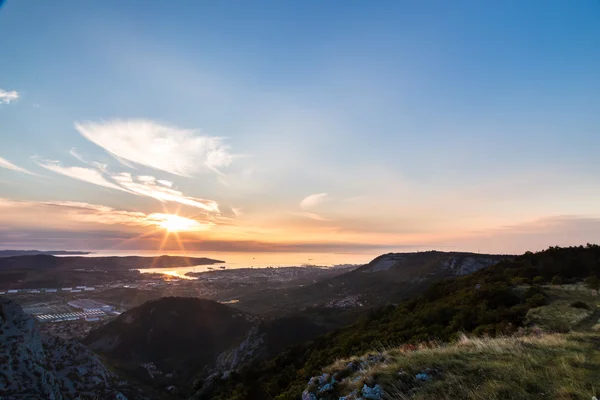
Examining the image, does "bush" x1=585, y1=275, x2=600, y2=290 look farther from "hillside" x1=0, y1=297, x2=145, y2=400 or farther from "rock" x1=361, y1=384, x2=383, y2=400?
"hillside" x1=0, y1=297, x2=145, y2=400

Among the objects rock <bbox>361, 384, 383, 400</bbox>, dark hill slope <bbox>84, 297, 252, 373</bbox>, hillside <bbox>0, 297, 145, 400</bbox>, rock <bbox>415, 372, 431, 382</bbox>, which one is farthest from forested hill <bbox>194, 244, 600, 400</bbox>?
dark hill slope <bbox>84, 297, 252, 373</bbox>

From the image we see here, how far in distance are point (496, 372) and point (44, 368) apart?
43.2m

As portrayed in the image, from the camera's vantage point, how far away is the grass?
7.20m

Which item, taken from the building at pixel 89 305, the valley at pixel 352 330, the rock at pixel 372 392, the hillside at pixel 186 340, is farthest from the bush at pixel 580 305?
the building at pixel 89 305

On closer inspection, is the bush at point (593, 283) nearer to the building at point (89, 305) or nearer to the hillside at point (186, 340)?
the hillside at point (186, 340)

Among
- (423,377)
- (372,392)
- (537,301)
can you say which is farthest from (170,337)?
(423,377)

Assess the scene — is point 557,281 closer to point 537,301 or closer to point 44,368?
Result: point 537,301

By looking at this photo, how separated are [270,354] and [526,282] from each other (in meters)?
43.3

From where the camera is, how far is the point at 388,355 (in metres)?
11.9

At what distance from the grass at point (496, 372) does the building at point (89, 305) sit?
14493cm

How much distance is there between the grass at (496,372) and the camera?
7204 millimetres

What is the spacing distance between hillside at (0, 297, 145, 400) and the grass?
1345 inches

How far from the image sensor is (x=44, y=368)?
3184 centimetres

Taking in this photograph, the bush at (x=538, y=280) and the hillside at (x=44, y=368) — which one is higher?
the bush at (x=538, y=280)
